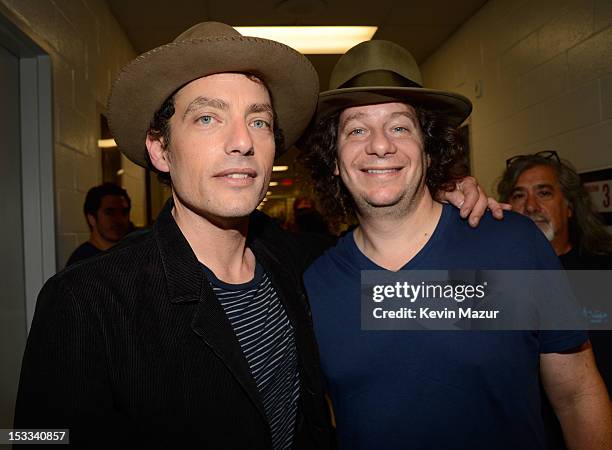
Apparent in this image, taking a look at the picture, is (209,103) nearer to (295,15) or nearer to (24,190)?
(24,190)

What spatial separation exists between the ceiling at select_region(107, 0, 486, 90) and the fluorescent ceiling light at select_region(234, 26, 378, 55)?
0.45ft

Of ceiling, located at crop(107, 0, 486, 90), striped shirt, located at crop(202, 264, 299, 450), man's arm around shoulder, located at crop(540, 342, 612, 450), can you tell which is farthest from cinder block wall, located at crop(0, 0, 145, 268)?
man's arm around shoulder, located at crop(540, 342, 612, 450)

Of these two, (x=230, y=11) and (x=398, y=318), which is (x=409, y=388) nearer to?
(x=398, y=318)

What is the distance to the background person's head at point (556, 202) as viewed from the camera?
248 centimetres

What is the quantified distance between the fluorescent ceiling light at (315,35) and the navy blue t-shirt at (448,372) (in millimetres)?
3579

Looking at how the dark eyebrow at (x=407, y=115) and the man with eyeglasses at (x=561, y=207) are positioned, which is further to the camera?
the man with eyeglasses at (x=561, y=207)

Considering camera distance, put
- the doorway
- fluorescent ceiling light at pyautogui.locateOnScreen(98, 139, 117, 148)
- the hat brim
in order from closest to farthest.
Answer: the hat brim < the doorway < fluorescent ceiling light at pyautogui.locateOnScreen(98, 139, 117, 148)

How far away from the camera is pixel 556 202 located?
2.62m

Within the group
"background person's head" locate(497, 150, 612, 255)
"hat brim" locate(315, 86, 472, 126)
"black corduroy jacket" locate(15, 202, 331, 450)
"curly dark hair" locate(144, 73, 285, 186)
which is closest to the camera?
"black corduroy jacket" locate(15, 202, 331, 450)

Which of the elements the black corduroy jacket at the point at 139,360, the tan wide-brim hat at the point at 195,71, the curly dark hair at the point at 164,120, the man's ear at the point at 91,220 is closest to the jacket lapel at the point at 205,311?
the black corduroy jacket at the point at 139,360

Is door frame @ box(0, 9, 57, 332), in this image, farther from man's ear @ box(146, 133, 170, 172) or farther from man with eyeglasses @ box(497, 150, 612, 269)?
man with eyeglasses @ box(497, 150, 612, 269)

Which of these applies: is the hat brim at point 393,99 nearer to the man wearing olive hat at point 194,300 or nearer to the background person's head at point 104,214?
the man wearing olive hat at point 194,300

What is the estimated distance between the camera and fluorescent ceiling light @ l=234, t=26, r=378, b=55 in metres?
4.55

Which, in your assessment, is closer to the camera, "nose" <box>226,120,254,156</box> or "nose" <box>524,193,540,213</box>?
"nose" <box>226,120,254,156</box>
